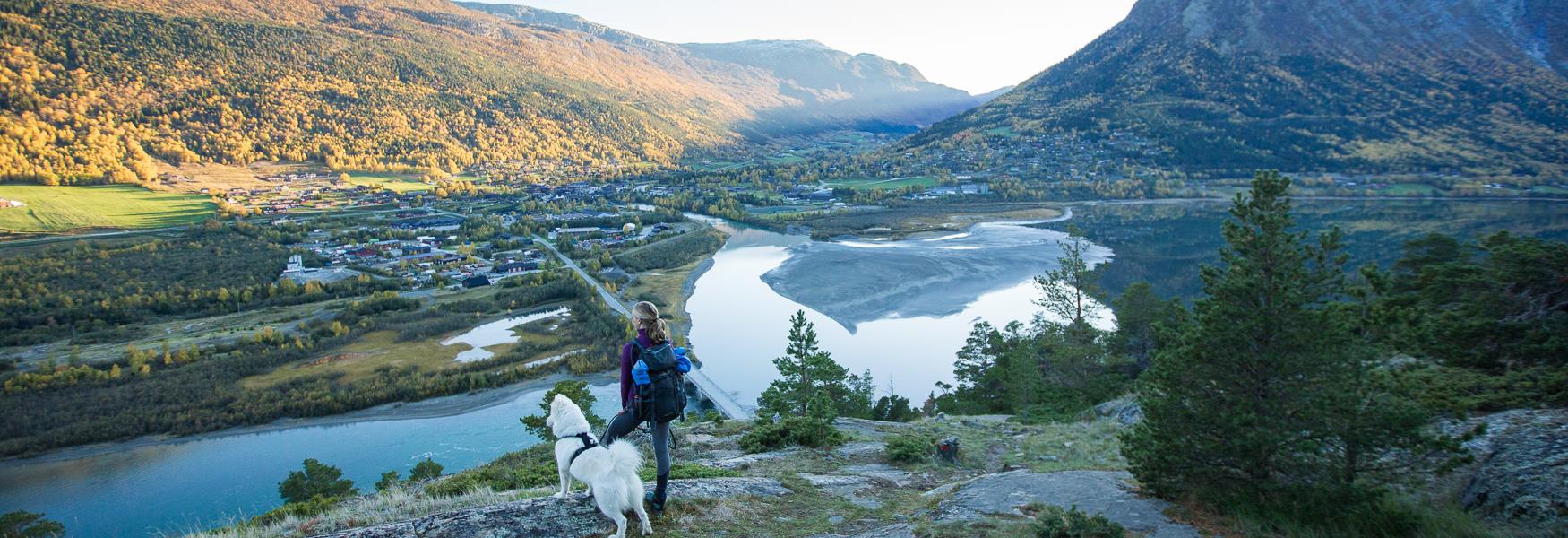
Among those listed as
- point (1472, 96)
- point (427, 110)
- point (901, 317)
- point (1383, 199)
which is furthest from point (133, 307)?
point (1472, 96)

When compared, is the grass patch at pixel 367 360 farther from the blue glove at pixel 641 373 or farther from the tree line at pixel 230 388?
the blue glove at pixel 641 373

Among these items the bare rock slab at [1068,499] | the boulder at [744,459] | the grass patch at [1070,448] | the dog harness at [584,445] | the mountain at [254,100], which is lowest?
the grass patch at [1070,448]

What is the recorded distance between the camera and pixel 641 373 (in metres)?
5.03

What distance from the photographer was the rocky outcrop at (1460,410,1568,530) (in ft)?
15.7

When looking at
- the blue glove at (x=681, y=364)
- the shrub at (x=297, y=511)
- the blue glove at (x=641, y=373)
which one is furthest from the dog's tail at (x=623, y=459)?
the shrub at (x=297, y=511)

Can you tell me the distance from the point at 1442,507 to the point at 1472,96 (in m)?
148

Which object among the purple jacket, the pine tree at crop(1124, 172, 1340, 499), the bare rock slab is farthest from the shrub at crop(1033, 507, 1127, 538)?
the purple jacket

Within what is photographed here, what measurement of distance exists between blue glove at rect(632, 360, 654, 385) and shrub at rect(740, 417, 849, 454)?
5.84m

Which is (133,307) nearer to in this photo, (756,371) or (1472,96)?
(756,371)

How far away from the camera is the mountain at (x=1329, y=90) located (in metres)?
94.6

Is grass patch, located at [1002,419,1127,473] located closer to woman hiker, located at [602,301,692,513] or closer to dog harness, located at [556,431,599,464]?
woman hiker, located at [602,301,692,513]

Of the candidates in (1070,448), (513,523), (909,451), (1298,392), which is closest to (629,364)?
(513,523)

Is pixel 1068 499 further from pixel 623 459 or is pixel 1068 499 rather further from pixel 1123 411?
pixel 1123 411

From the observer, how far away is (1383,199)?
75.4 metres
